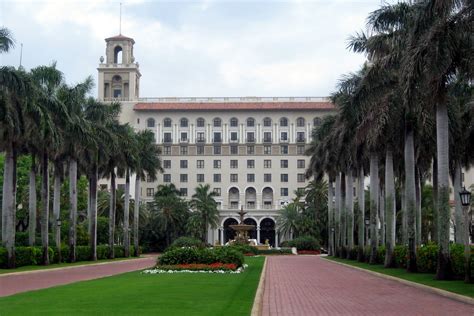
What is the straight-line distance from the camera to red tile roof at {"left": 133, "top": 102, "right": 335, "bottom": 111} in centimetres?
11719

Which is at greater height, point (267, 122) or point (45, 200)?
point (267, 122)

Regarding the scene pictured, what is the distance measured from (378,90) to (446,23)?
10953mm

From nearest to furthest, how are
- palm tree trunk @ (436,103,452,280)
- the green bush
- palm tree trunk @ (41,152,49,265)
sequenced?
palm tree trunk @ (436,103,452,280) → the green bush → palm tree trunk @ (41,152,49,265)

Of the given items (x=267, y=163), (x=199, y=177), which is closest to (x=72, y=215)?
(x=199, y=177)

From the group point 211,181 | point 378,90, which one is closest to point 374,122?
point 378,90

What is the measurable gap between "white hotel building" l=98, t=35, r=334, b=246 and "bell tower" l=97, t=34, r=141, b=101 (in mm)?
175

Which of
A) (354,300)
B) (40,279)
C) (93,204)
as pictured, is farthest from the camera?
(93,204)

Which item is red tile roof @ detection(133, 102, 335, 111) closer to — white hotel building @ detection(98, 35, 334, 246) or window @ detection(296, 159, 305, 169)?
white hotel building @ detection(98, 35, 334, 246)

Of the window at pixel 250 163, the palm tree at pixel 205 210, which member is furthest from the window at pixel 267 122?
the palm tree at pixel 205 210

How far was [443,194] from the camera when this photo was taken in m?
26.5

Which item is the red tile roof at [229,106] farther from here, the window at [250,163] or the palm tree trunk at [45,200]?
the palm tree trunk at [45,200]

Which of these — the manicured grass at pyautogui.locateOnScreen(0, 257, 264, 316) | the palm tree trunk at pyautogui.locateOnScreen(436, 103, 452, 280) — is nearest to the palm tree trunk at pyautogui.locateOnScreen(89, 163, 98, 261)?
the manicured grass at pyautogui.locateOnScreen(0, 257, 264, 316)

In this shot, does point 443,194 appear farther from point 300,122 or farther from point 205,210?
point 300,122

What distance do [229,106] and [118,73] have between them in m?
20.3
